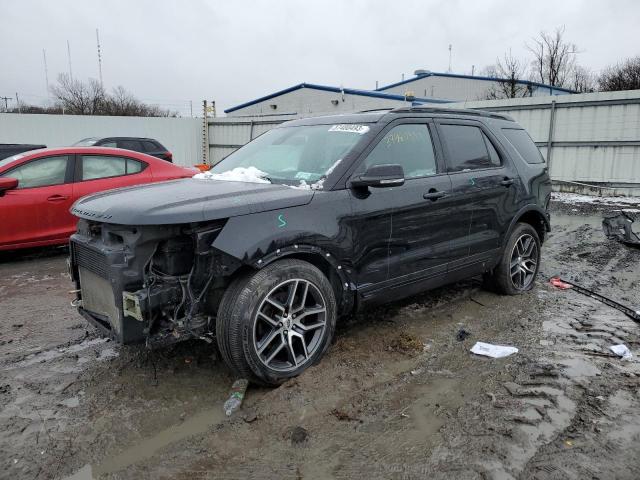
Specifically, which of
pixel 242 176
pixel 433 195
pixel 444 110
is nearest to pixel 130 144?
pixel 242 176

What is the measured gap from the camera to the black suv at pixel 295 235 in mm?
2967

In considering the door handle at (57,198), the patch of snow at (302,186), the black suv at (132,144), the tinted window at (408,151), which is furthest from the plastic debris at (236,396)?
the black suv at (132,144)

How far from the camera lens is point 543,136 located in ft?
43.3

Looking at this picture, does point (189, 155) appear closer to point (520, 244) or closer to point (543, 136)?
point (543, 136)

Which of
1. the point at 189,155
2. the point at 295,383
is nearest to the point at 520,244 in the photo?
the point at 295,383

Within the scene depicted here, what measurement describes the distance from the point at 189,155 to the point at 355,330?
60.5 feet

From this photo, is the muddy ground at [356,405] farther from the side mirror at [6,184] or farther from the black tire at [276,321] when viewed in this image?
the side mirror at [6,184]

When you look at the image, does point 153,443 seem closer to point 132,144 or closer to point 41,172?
point 41,172

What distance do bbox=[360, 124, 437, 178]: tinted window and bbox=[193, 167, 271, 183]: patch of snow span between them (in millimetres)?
809

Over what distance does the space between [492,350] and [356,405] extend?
1.37 metres

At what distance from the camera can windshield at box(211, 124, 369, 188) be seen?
3721 mm

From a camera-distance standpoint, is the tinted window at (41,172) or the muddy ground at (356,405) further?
the tinted window at (41,172)

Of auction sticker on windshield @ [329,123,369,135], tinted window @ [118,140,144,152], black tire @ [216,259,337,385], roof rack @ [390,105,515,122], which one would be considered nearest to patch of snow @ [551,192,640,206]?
roof rack @ [390,105,515,122]

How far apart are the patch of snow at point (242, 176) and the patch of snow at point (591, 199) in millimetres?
9611
